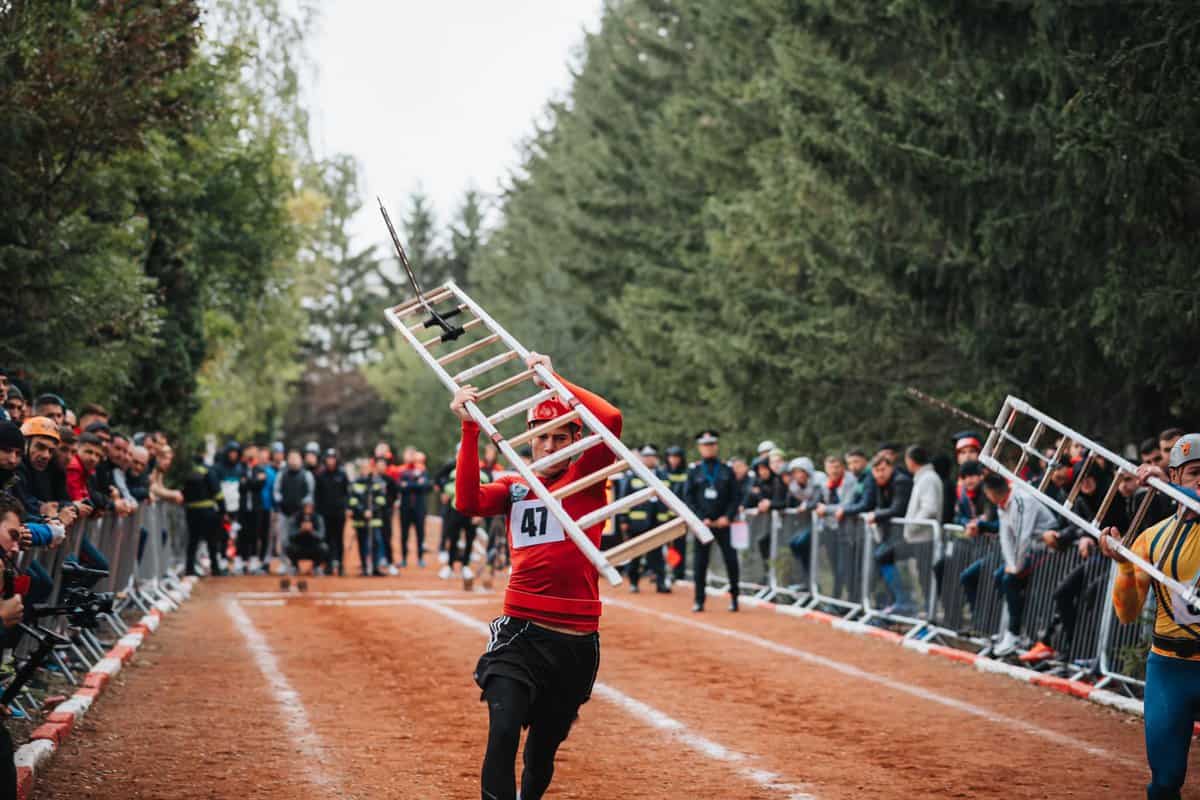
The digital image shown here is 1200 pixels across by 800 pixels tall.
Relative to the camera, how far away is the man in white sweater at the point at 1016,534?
13.4m

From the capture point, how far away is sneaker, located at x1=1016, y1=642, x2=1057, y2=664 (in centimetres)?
1324

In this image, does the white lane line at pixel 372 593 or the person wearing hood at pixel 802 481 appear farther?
the white lane line at pixel 372 593

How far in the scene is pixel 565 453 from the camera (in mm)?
5859

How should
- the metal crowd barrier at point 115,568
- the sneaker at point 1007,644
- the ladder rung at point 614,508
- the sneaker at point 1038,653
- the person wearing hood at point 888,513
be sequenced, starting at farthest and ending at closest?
the person wearing hood at point 888,513 < the sneaker at point 1007,644 < the sneaker at point 1038,653 < the metal crowd barrier at point 115,568 < the ladder rung at point 614,508

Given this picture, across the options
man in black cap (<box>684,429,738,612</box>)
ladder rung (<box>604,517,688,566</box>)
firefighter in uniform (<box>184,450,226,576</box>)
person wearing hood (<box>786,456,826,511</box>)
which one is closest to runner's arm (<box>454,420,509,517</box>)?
ladder rung (<box>604,517,688,566</box>)

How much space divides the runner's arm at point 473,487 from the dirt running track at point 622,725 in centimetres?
237

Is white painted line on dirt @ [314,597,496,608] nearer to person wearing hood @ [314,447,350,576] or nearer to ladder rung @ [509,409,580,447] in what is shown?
person wearing hood @ [314,447,350,576]

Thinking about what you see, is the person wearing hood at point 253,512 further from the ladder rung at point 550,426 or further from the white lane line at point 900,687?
the ladder rung at point 550,426

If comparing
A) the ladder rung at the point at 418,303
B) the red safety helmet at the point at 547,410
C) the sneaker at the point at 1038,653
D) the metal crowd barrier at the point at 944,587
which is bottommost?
the sneaker at the point at 1038,653

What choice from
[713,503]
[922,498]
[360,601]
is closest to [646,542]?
[922,498]

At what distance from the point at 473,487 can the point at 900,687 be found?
7482 mm

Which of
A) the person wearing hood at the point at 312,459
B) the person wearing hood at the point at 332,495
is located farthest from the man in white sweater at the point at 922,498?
the person wearing hood at the point at 312,459

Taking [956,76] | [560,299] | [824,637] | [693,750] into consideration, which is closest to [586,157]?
[560,299]

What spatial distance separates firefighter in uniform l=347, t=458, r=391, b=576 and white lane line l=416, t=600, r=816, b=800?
15.0 meters
